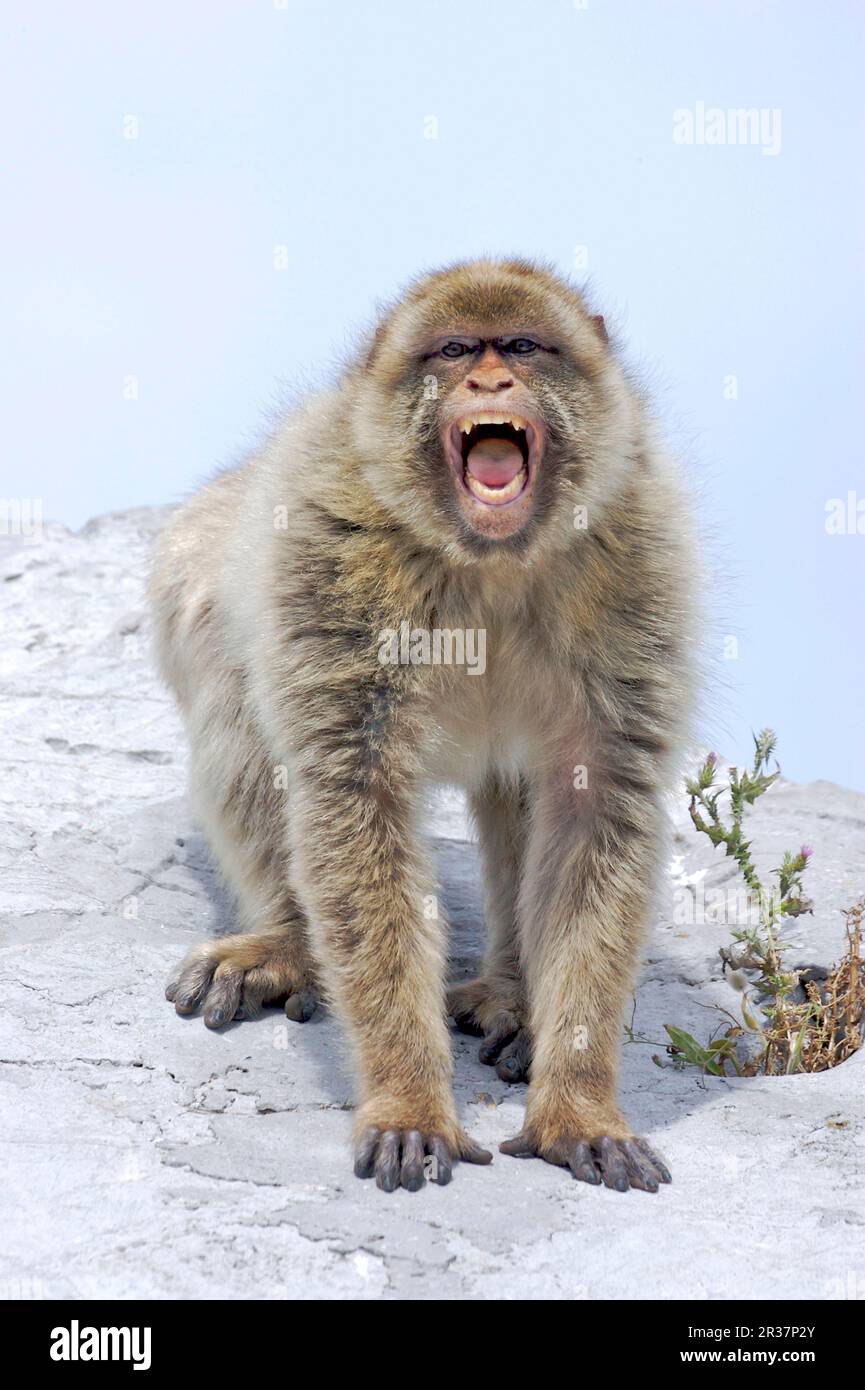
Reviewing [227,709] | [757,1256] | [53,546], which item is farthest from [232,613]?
[53,546]

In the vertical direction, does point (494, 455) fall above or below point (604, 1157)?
above

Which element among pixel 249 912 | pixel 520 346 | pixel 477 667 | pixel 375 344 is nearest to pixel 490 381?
pixel 520 346

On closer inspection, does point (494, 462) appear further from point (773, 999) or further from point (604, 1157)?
point (773, 999)

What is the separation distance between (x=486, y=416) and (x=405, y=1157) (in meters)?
1.74

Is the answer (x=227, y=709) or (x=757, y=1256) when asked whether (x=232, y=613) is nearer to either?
(x=227, y=709)

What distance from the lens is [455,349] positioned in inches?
140

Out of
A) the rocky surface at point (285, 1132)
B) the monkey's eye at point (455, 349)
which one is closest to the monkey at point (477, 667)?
the monkey's eye at point (455, 349)

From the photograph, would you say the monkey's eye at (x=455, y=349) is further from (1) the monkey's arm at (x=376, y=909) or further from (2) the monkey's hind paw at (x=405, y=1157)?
(2) the monkey's hind paw at (x=405, y=1157)

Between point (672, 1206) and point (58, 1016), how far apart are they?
1761mm

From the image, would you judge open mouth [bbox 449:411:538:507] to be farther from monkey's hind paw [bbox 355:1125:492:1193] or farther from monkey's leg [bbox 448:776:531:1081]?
monkey's hind paw [bbox 355:1125:492:1193]

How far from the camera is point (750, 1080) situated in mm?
4027

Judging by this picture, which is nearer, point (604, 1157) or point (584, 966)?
point (604, 1157)

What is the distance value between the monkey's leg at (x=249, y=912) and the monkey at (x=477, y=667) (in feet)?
0.24

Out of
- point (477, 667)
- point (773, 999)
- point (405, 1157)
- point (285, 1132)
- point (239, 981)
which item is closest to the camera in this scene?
point (405, 1157)
